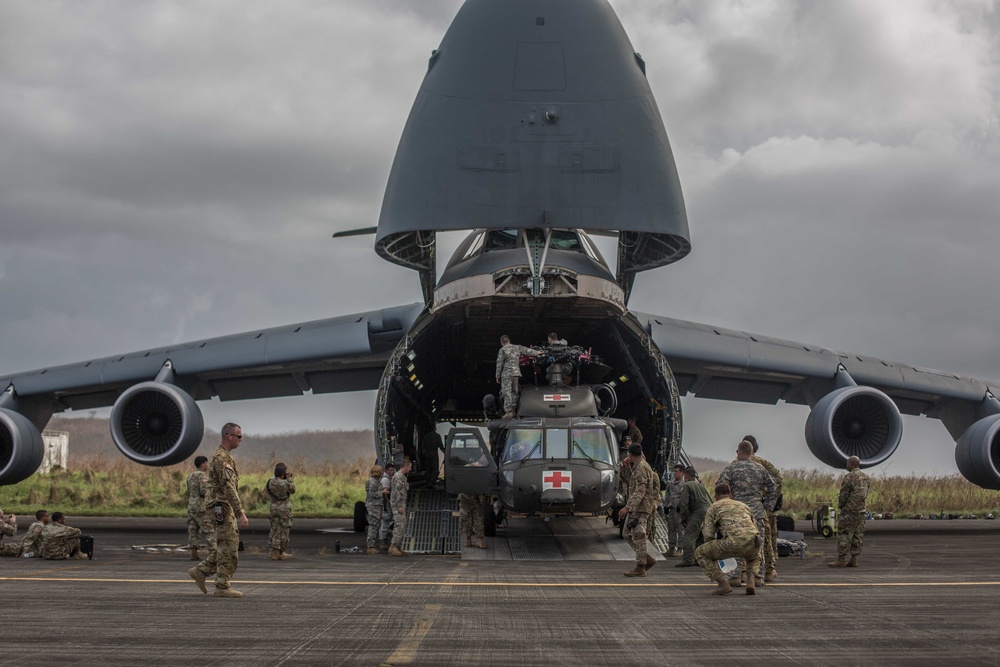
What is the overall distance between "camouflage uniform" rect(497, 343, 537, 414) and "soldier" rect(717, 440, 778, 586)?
4.50m

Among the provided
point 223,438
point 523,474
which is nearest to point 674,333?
point 523,474

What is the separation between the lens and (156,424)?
55.3ft

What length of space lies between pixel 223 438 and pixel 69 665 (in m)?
3.38

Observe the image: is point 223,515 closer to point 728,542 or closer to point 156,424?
Result: point 728,542

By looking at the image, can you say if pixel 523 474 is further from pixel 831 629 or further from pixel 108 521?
pixel 108 521

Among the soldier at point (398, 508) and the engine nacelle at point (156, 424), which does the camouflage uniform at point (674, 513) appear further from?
the engine nacelle at point (156, 424)

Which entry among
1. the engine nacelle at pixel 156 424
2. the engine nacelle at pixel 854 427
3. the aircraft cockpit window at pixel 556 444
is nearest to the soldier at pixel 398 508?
the aircraft cockpit window at pixel 556 444

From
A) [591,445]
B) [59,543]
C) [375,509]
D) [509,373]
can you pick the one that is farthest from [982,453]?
[59,543]

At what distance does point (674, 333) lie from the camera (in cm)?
1739

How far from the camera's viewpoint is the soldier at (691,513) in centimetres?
1249

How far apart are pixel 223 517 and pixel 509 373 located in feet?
20.9

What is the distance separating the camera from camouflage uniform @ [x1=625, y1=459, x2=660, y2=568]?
11.0 m

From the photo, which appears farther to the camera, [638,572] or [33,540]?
[33,540]

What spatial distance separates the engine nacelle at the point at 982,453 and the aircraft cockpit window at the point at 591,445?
7.21 meters
